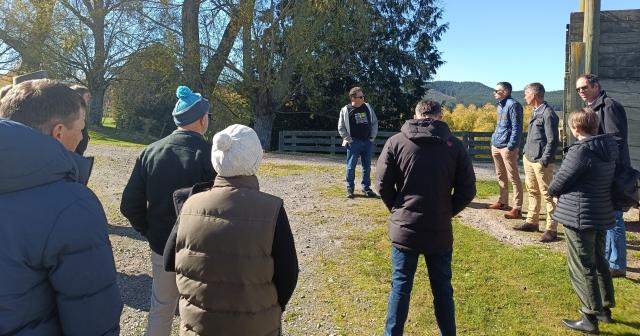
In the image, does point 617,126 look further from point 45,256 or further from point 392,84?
point 392,84

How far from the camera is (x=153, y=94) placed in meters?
26.0

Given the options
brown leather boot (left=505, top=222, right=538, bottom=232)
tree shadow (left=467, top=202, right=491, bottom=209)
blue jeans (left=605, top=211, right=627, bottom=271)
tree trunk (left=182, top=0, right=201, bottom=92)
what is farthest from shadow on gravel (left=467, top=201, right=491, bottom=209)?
tree trunk (left=182, top=0, right=201, bottom=92)

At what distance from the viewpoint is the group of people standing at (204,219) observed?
1.68 m

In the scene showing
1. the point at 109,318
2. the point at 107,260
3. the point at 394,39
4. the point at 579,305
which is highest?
the point at 394,39

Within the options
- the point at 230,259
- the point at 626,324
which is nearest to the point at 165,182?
the point at 230,259

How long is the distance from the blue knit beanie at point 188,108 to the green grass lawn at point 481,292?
2250mm

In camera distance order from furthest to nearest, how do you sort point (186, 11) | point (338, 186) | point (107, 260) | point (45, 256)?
point (186, 11) < point (338, 186) < point (107, 260) < point (45, 256)

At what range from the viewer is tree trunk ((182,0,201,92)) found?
64.5ft

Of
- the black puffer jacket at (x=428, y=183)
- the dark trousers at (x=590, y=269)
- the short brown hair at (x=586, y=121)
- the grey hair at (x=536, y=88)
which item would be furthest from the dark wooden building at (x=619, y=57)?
the black puffer jacket at (x=428, y=183)

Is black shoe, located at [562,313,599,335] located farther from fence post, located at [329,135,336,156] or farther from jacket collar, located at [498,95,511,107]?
fence post, located at [329,135,336,156]

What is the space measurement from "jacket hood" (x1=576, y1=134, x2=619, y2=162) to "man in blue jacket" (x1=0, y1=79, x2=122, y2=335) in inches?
147

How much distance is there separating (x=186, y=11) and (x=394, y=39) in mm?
9538

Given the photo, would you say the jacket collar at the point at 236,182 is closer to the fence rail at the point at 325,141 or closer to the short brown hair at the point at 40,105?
the short brown hair at the point at 40,105

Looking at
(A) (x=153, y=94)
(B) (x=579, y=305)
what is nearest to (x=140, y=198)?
(B) (x=579, y=305)
